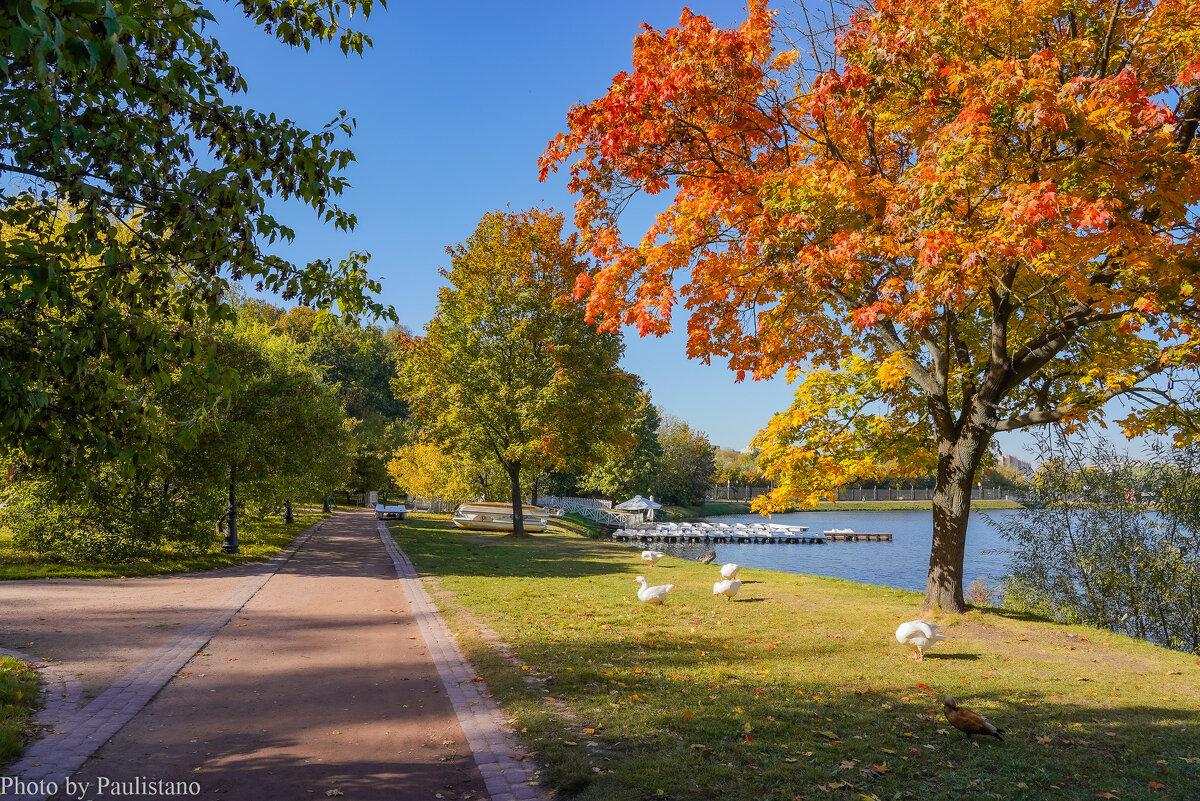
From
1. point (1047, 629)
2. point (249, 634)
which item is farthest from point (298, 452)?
point (1047, 629)

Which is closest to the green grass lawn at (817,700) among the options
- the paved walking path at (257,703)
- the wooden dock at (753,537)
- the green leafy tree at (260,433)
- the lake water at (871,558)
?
the paved walking path at (257,703)

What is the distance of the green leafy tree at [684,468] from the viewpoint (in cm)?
6638

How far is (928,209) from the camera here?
23.8ft

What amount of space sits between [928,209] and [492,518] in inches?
1022

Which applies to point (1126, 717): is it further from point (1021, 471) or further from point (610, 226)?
point (1021, 471)

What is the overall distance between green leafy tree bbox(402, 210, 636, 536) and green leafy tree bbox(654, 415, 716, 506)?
39.5m

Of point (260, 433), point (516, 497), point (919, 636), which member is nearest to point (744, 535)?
point (516, 497)

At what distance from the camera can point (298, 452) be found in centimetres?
1741

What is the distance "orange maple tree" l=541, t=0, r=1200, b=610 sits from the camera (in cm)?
712

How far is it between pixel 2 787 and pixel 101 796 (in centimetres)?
61

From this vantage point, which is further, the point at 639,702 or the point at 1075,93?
the point at 1075,93

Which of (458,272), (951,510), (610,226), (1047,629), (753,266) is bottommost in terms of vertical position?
(1047,629)

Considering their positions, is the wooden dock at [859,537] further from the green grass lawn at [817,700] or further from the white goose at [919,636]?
the white goose at [919,636]

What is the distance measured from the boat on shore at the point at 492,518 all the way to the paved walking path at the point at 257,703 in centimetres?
1864
